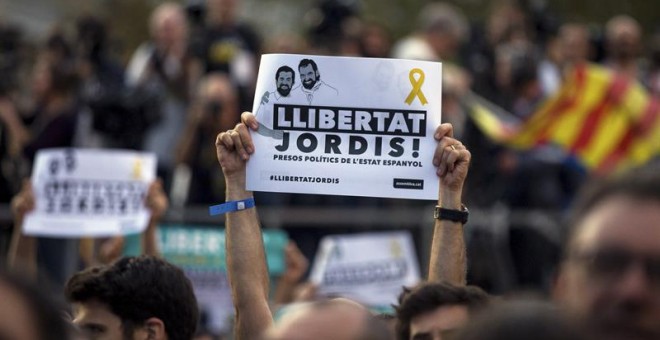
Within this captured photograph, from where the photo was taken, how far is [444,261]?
573cm

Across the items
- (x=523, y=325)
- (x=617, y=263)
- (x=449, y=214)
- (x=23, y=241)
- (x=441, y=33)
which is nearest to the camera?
(x=523, y=325)

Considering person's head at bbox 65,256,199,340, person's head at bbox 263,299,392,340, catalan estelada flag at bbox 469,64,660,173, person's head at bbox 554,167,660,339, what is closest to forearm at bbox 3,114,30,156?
catalan estelada flag at bbox 469,64,660,173

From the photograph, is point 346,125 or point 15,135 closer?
point 346,125

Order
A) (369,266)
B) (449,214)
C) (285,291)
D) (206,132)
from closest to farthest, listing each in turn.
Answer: (449,214) < (285,291) < (369,266) < (206,132)

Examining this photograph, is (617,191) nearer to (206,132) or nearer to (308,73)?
(308,73)

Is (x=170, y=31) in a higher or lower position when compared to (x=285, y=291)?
higher

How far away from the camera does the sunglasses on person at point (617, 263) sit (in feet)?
9.21

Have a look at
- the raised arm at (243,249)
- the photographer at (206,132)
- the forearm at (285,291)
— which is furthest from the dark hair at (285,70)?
the photographer at (206,132)

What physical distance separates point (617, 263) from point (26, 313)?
1.06 m

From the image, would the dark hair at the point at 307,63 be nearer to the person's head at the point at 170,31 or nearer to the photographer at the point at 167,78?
the photographer at the point at 167,78

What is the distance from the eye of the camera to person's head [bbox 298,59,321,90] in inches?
229

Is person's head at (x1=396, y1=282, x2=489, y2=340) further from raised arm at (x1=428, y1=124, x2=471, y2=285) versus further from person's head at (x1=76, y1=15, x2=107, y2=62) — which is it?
person's head at (x1=76, y1=15, x2=107, y2=62)

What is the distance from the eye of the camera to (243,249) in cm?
548

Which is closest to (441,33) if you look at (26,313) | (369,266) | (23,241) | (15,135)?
(369,266)
